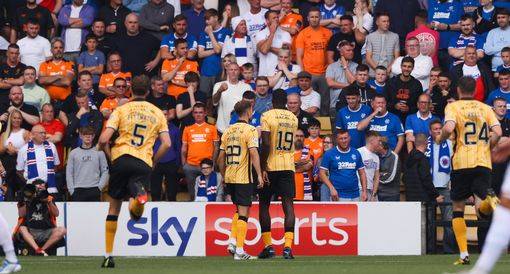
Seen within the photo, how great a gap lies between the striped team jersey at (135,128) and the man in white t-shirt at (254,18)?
9.69m

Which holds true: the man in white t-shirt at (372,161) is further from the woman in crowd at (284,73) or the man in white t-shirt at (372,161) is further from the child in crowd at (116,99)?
the child in crowd at (116,99)

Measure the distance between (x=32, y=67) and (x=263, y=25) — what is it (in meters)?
4.45

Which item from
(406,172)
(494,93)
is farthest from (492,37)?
(406,172)

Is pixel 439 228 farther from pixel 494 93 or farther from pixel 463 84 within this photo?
pixel 463 84

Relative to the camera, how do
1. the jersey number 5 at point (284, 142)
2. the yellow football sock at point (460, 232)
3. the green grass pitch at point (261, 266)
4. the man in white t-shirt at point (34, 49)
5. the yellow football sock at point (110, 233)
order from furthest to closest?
the man in white t-shirt at point (34, 49)
the jersey number 5 at point (284, 142)
the yellow football sock at point (460, 232)
the yellow football sock at point (110, 233)
the green grass pitch at point (261, 266)

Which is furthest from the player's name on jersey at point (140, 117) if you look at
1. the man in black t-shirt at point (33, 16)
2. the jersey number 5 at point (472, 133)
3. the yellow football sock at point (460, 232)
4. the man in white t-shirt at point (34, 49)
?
the man in black t-shirt at point (33, 16)

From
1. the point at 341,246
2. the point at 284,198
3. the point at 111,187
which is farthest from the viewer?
the point at 341,246

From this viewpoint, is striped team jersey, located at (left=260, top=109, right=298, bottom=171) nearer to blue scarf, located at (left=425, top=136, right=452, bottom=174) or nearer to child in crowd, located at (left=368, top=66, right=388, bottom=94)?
blue scarf, located at (left=425, top=136, right=452, bottom=174)

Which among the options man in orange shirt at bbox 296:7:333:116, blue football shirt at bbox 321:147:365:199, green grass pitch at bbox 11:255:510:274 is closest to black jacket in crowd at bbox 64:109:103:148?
man in orange shirt at bbox 296:7:333:116

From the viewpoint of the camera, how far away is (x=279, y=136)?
17609mm

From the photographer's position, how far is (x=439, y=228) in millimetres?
20875

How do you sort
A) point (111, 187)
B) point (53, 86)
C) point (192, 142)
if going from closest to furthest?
point (111, 187) → point (192, 142) → point (53, 86)

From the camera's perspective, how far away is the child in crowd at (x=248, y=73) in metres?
23.3

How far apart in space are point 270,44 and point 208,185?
144 inches
